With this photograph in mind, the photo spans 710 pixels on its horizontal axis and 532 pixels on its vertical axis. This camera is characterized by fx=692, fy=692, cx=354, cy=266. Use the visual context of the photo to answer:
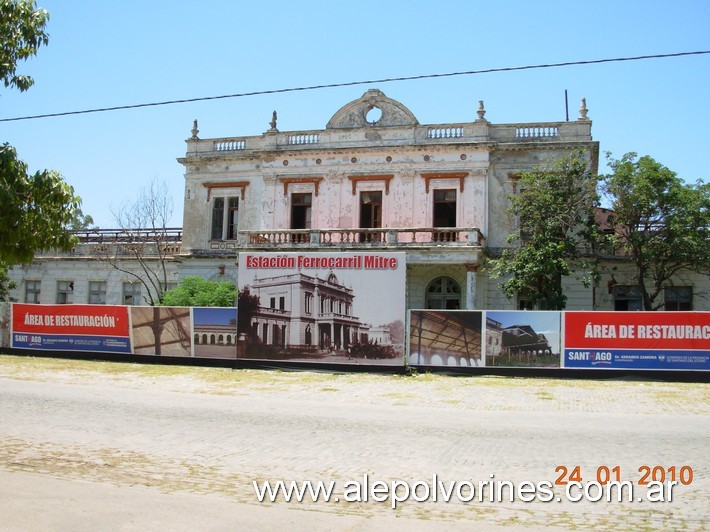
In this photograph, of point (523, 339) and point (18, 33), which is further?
point (523, 339)

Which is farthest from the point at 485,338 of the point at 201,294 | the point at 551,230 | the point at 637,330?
the point at 201,294

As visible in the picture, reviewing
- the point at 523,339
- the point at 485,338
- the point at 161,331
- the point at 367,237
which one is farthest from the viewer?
the point at 367,237

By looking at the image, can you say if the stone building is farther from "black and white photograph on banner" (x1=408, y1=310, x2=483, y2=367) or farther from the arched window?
"black and white photograph on banner" (x1=408, y1=310, x2=483, y2=367)

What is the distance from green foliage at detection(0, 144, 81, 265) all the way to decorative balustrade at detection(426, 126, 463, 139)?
24150mm

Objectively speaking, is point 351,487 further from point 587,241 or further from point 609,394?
point 587,241

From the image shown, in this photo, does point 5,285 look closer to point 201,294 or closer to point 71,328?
point 201,294

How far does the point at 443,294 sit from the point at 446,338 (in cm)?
1058

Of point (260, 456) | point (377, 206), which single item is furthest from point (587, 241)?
point (260, 456)

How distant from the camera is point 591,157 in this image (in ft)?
99.8

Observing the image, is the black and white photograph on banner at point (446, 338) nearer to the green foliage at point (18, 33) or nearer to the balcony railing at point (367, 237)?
the balcony railing at point (367, 237)

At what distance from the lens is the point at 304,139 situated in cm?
3306

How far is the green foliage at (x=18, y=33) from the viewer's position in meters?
8.52

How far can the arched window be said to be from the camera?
3088 cm

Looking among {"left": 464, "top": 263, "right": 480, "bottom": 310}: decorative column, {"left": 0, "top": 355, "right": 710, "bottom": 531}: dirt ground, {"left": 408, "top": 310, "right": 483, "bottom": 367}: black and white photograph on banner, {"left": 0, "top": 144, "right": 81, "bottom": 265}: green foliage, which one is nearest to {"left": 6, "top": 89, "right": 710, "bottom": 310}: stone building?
{"left": 464, "top": 263, "right": 480, "bottom": 310}: decorative column
